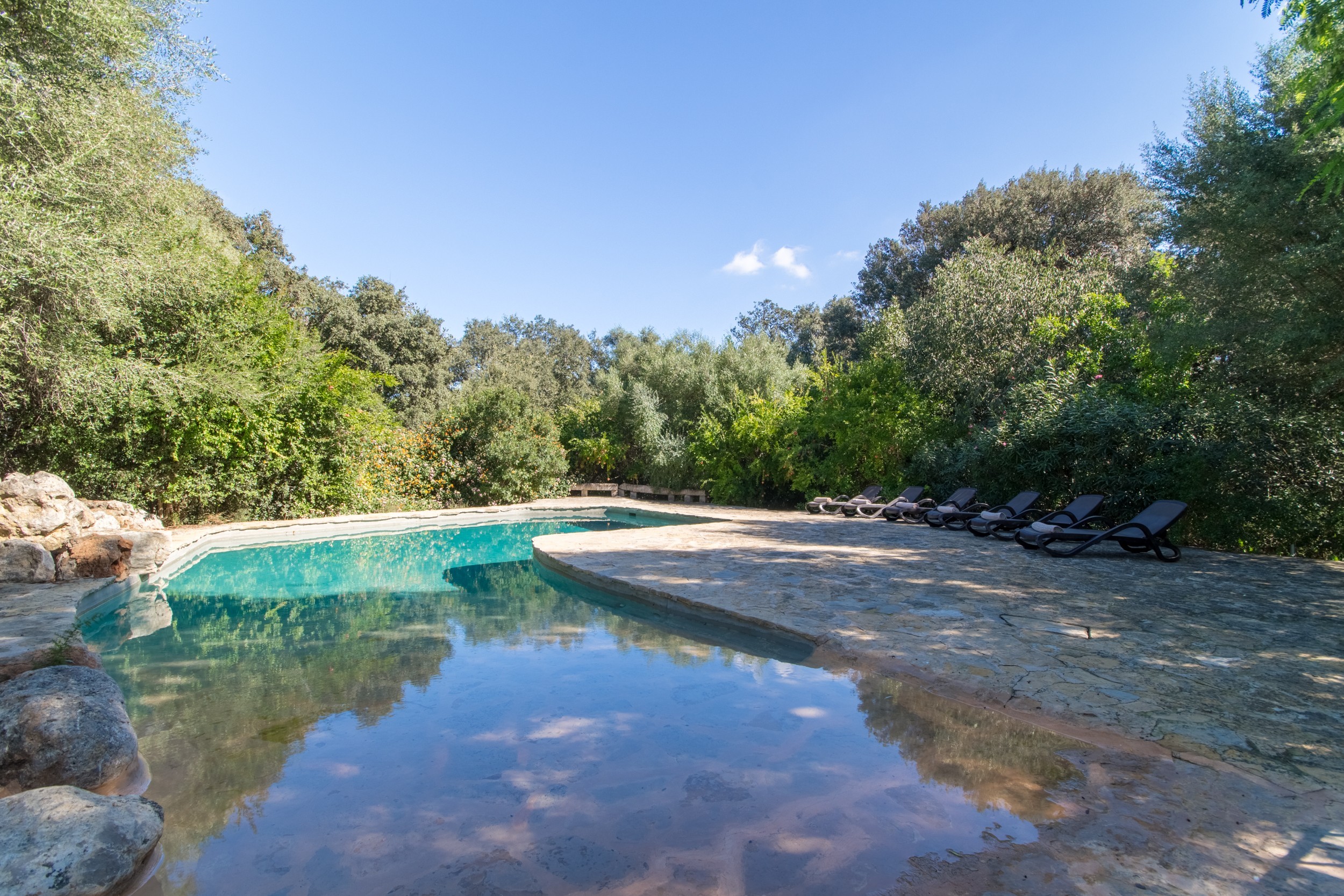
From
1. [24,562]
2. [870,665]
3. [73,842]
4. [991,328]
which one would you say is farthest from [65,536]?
[991,328]

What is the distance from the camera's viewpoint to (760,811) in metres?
2.69

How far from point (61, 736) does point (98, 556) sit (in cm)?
541

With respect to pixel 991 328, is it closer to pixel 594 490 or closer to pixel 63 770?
pixel 594 490

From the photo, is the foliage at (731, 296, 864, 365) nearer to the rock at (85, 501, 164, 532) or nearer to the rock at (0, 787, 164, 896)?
the rock at (85, 501, 164, 532)

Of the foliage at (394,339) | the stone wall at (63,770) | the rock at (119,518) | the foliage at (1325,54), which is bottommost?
the stone wall at (63,770)

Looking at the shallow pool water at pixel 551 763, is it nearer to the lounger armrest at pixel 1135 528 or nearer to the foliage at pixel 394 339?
the lounger armrest at pixel 1135 528

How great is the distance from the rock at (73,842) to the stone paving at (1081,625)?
3.68 metres

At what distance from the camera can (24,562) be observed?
20.8ft

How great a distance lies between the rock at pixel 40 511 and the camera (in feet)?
23.6

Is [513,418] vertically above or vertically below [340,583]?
above

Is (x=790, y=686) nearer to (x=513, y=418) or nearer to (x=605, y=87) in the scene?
(x=513, y=418)

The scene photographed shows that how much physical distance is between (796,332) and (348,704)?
135 feet

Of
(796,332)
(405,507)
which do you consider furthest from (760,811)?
(796,332)

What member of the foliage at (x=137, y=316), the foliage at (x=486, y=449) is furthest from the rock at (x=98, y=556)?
the foliage at (x=486, y=449)
